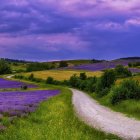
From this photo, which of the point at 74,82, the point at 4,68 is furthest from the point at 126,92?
the point at 4,68

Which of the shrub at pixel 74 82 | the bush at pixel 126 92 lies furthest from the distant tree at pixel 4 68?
the bush at pixel 126 92

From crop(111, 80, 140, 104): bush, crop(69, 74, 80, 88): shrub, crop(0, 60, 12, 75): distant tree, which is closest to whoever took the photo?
crop(111, 80, 140, 104): bush

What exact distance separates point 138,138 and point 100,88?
44521 millimetres

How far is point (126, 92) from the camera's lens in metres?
41.4

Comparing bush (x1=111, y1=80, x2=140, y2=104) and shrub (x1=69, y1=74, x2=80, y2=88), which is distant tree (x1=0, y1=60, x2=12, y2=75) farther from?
bush (x1=111, y1=80, x2=140, y2=104)

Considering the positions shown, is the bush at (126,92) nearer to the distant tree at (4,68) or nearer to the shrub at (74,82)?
the shrub at (74,82)

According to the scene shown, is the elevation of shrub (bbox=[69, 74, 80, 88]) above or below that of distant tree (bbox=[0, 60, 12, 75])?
below

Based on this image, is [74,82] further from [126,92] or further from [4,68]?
[4,68]

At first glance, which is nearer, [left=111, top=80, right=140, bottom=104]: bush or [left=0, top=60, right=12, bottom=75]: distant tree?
[left=111, top=80, right=140, bottom=104]: bush

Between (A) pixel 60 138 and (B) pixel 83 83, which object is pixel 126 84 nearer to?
(A) pixel 60 138

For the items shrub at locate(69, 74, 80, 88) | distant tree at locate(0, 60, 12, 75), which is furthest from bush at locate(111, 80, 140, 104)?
distant tree at locate(0, 60, 12, 75)

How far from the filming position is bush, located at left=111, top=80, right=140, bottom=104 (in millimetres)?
41094

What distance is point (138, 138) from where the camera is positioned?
18500 millimetres

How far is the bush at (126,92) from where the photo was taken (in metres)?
41.1
